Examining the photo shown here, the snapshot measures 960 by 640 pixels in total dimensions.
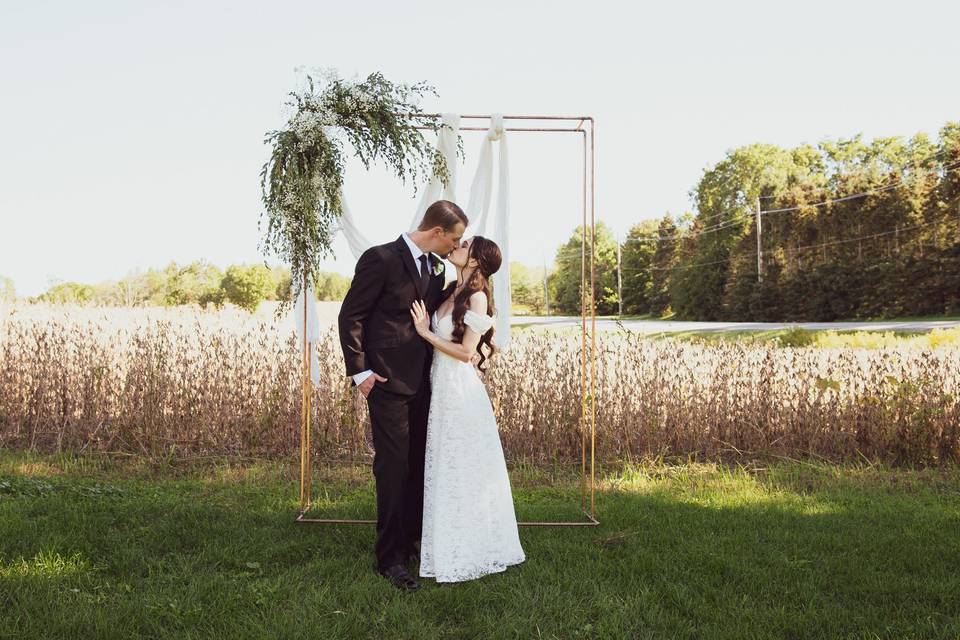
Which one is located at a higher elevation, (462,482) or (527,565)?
(462,482)

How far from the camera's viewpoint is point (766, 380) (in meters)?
6.55

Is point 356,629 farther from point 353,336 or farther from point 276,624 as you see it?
point 353,336

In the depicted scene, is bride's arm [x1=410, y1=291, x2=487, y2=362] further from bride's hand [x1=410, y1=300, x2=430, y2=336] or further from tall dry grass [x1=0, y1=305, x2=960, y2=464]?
tall dry grass [x1=0, y1=305, x2=960, y2=464]

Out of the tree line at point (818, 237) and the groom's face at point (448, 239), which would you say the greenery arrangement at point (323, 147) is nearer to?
the groom's face at point (448, 239)

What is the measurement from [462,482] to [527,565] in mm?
564

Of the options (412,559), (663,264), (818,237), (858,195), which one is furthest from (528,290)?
(412,559)

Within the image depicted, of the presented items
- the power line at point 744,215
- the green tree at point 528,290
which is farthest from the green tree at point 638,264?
the green tree at point 528,290

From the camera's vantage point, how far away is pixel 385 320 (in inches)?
145

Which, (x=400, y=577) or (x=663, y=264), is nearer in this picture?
(x=400, y=577)

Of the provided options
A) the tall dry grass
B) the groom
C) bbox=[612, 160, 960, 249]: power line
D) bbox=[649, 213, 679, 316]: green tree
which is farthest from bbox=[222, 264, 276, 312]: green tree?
the groom

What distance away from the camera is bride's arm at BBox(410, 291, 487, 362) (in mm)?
3699

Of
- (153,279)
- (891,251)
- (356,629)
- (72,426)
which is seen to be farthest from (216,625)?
(153,279)

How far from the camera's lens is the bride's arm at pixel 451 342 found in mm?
3699

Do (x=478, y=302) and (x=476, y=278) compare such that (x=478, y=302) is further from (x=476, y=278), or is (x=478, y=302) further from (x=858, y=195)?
(x=858, y=195)
